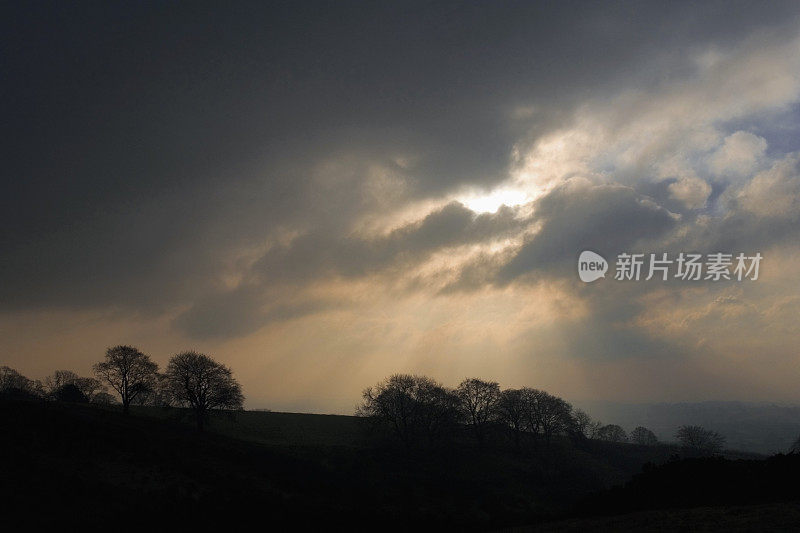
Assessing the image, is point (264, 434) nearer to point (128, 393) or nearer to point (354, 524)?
point (128, 393)

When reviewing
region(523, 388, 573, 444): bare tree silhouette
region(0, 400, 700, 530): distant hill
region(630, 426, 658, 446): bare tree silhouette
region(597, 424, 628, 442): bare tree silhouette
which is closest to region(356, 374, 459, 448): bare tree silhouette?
region(0, 400, 700, 530): distant hill

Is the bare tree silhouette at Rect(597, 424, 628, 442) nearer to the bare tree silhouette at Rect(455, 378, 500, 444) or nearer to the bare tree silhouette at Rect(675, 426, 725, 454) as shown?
the bare tree silhouette at Rect(675, 426, 725, 454)

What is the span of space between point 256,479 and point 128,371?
46334 millimetres

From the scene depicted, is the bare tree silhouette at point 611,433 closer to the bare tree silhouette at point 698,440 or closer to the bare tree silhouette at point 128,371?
the bare tree silhouette at point 698,440

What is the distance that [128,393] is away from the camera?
7688 cm

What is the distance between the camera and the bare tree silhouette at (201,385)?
72863mm

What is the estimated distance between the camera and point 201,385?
74250mm

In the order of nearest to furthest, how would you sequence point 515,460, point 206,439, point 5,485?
point 5,485 < point 206,439 < point 515,460

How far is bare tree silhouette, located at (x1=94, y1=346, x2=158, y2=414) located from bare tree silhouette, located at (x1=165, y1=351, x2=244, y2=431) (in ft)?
26.9

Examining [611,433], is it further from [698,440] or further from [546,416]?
[546,416]

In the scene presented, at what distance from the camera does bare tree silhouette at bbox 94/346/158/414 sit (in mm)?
77500

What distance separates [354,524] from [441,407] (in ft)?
167

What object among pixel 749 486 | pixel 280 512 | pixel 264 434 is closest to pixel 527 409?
pixel 264 434

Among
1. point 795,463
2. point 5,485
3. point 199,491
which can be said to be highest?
point 795,463
